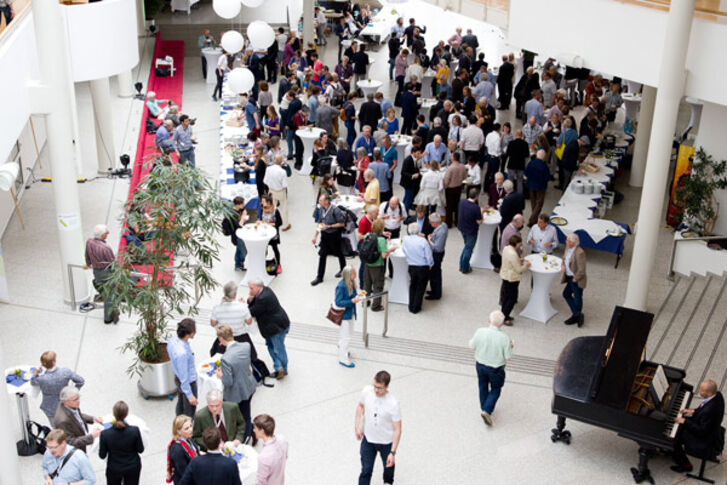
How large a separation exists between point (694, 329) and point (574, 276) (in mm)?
1862

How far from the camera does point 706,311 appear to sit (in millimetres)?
11773

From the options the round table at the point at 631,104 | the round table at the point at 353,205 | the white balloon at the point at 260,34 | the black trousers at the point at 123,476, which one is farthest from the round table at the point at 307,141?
the black trousers at the point at 123,476

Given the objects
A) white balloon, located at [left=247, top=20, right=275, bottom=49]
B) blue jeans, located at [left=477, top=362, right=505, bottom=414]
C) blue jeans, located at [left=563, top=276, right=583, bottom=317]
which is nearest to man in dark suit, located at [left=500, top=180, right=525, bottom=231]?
blue jeans, located at [left=563, top=276, right=583, bottom=317]

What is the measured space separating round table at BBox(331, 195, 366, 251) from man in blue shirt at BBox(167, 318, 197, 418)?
5.03 m

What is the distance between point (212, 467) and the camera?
636 cm

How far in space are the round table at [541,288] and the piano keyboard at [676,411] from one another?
286cm

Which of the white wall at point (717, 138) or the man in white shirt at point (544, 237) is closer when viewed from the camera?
the man in white shirt at point (544, 237)

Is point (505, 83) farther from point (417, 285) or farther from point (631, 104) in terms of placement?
point (417, 285)

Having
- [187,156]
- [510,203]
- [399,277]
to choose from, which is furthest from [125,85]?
[399,277]

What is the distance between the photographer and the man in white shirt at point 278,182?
13461 millimetres

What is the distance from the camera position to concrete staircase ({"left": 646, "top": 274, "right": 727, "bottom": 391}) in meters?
10.6

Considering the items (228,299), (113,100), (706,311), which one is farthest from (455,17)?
(228,299)

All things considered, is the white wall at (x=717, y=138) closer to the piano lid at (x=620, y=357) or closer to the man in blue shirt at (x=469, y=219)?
the man in blue shirt at (x=469, y=219)

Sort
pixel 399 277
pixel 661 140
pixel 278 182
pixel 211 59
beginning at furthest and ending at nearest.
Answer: pixel 211 59 < pixel 278 182 < pixel 399 277 < pixel 661 140
